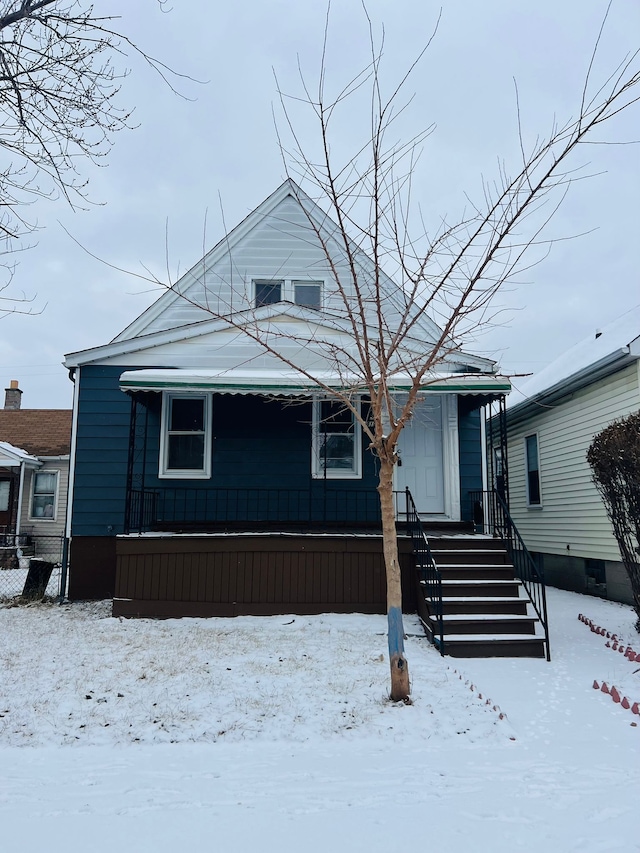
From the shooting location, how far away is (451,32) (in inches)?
246

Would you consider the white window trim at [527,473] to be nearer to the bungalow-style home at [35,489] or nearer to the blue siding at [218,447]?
the blue siding at [218,447]

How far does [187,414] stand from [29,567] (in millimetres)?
A: 3586

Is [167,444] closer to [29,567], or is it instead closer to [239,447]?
[239,447]

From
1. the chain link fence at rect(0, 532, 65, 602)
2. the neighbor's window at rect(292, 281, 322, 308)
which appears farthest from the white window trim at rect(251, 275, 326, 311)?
the chain link fence at rect(0, 532, 65, 602)

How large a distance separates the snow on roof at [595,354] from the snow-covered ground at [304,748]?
160 inches

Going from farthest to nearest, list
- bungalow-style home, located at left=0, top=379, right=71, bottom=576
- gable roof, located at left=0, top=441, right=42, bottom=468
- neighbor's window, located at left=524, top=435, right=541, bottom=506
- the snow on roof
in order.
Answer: bungalow-style home, located at left=0, top=379, right=71, bottom=576 → gable roof, located at left=0, top=441, right=42, bottom=468 → neighbor's window, located at left=524, top=435, right=541, bottom=506 → the snow on roof

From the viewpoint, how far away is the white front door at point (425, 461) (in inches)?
431

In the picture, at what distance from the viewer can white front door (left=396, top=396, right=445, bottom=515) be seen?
10938 millimetres

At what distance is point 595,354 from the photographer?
12.0m

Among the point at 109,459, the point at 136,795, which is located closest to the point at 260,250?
the point at 109,459

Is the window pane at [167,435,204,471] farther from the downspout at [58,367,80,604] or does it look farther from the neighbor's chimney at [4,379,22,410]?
the neighbor's chimney at [4,379,22,410]

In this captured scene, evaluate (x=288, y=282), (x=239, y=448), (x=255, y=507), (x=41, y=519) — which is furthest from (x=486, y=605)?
(x=41, y=519)

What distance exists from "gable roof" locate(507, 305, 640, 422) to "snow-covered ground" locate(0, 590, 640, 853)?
13.6 feet

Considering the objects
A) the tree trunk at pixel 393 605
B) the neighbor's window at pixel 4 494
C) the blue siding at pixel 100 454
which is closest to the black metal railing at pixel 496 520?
the tree trunk at pixel 393 605
